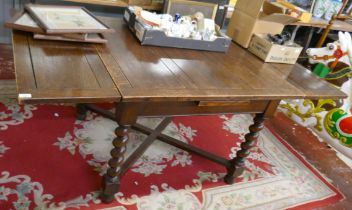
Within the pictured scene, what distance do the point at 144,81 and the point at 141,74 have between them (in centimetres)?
5

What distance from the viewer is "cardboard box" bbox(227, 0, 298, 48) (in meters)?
1.64

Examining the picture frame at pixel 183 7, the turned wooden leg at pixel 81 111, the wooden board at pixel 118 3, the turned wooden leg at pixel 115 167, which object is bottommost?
the turned wooden leg at pixel 81 111

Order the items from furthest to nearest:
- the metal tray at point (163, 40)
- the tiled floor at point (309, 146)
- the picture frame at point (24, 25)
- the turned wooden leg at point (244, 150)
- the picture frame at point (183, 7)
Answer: the tiled floor at point (309, 146) < the picture frame at point (183, 7) < the turned wooden leg at point (244, 150) < the metal tray at point (163, 40) < the picture frame at point (24, 25)

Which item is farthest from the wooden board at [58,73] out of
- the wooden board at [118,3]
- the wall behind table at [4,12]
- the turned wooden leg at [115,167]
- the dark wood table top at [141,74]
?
the wall behind table at [4,12]

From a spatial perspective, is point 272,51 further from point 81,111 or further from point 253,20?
point 81,111

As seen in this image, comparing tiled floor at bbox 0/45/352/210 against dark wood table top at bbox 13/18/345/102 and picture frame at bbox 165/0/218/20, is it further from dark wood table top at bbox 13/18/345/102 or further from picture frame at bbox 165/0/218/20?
picture frame at bbox 165/0/218/20

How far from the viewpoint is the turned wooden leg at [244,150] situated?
1575 millimetres

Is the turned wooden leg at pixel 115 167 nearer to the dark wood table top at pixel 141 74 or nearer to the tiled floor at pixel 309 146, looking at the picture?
the dark wood table top at pixel 141 74

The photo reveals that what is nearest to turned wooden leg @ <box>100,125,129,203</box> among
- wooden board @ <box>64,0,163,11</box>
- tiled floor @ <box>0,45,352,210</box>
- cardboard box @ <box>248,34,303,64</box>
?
cardboard box @ <box>248,34,303,64</box>

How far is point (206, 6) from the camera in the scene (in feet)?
6.36

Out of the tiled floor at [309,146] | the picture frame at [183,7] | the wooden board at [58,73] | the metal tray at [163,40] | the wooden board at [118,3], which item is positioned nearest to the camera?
the wooden board at [58,73]

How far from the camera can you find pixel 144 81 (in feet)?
3.76

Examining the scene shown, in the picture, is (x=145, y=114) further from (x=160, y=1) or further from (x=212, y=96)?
(x=160, y=1)

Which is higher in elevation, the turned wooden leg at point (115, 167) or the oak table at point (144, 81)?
the oak table at point (144, 81)
